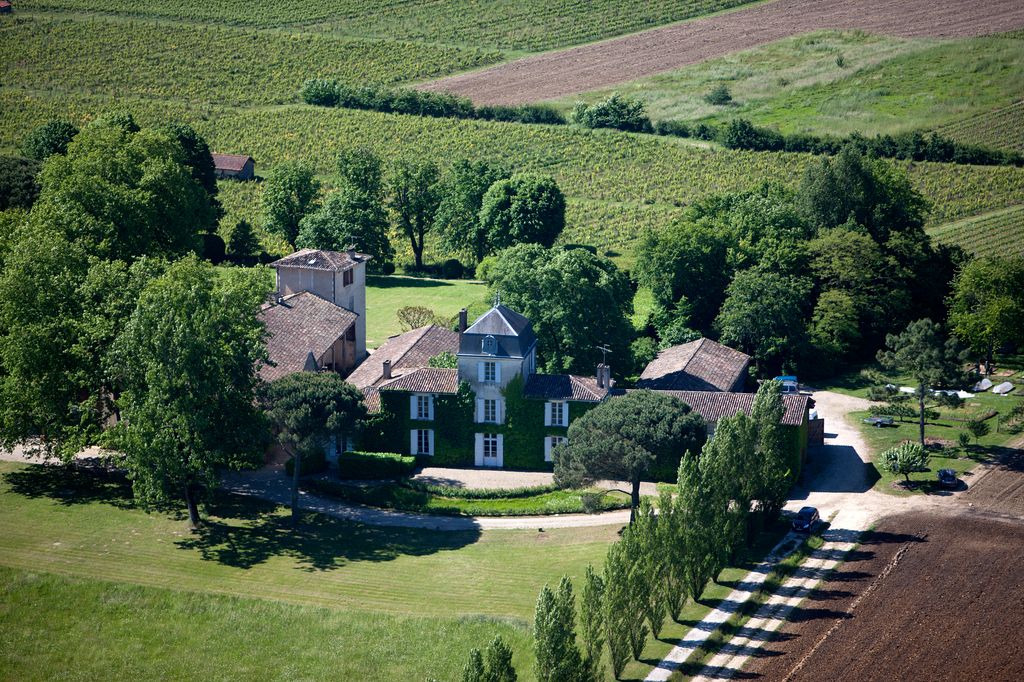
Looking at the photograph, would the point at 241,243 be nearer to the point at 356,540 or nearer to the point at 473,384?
the point at 473,384

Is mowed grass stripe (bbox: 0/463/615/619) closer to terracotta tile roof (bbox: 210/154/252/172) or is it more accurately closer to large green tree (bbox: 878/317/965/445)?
large green tree (bbox: 878/317/965/445)

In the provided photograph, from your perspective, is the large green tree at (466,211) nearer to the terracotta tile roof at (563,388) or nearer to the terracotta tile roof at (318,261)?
the terracotta tile roof at (318,261)

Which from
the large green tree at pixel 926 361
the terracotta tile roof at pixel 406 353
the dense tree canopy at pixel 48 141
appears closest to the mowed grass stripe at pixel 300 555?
the terracotta tile roof at pixel 406 353

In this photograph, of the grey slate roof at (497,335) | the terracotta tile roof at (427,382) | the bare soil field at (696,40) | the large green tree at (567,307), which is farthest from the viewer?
the bare soil field at (696,40)

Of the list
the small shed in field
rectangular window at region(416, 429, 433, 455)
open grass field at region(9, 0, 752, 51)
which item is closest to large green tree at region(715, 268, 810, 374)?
rectangular window at region(416, 429, 433, 455)

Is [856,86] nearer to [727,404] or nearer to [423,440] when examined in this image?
[727,404]

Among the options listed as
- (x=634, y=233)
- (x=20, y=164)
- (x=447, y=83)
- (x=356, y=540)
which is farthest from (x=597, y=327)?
(x=447, y=83)

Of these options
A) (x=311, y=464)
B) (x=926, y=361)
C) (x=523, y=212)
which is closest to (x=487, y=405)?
(x=311, y=464)
